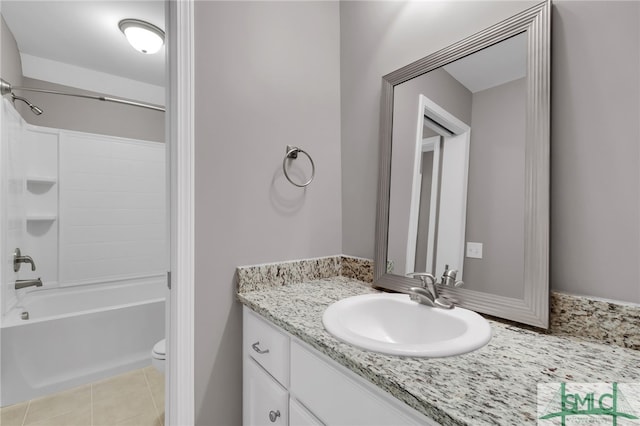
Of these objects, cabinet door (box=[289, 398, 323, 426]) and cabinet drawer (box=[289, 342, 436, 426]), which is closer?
cabinet drawer (box=[289, 342, 436, 426])

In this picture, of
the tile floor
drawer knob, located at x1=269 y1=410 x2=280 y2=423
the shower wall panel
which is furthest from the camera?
the shower wall panel

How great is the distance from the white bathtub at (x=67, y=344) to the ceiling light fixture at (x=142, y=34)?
75.7 inches

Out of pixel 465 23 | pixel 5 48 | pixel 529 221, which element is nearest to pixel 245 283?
pixel 529 221

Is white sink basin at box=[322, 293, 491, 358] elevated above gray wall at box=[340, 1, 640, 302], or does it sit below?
below

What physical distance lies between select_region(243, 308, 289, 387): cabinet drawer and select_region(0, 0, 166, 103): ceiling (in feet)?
6.91

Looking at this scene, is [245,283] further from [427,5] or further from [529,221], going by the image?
[427,5]

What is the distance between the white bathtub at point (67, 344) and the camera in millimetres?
1797

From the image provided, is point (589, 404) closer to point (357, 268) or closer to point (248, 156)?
point (357, 268)

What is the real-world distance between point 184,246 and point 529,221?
3.68ft

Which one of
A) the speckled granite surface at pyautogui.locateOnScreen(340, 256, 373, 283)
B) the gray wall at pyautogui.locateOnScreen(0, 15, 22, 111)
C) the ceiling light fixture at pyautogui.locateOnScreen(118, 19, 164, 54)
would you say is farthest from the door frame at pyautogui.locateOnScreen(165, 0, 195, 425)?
the gray wall at pyautogui.locateOnScreen(0, 15, 22, 111)

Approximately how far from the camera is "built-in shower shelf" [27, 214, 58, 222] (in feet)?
8.07

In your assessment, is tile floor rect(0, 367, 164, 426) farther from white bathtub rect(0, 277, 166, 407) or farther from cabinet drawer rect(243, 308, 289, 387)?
cabinet drawer rect(243, 308, 289, 387)

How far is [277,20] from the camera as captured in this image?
1.35 metres

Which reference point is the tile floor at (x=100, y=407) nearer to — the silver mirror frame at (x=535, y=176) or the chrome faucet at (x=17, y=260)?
the chrome faucet at (x=17, y=260)
